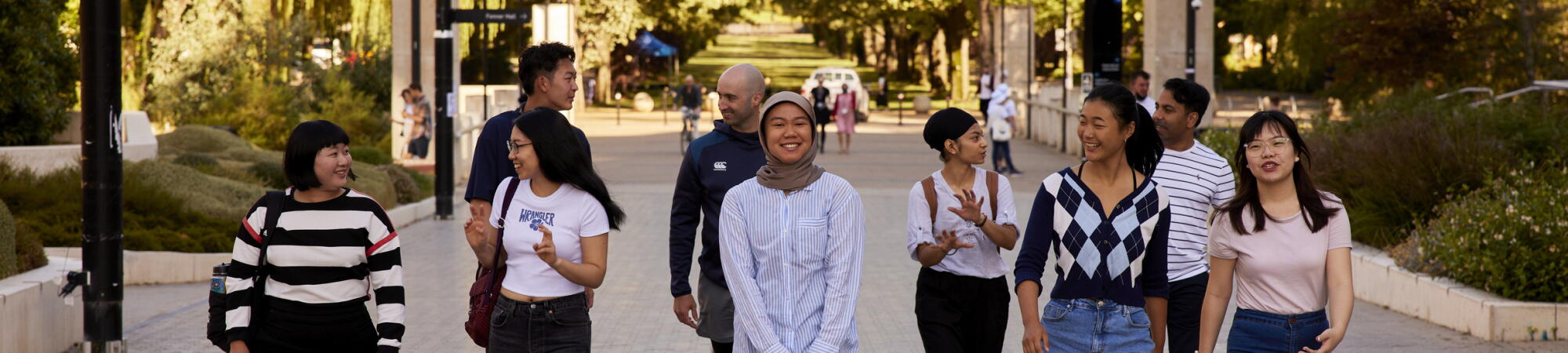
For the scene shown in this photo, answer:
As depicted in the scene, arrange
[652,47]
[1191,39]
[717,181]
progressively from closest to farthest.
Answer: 1. [717,181]
2. [1191,39]
3. [652,47]

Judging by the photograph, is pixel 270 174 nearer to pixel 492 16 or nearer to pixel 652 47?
pixel 492 16

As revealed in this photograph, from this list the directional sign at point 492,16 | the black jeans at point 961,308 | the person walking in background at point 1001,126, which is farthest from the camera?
the person walking in background at point 1001,126

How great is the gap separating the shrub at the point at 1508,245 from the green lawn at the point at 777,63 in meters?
35.2

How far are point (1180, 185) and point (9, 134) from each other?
11567mm

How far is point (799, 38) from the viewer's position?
194m

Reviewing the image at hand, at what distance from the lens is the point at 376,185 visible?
53.0 feet

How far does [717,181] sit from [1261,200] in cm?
186

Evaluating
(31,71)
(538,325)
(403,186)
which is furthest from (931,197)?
(403,186)

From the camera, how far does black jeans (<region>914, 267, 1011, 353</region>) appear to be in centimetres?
537

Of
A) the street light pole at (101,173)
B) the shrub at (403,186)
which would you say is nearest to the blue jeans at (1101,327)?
Result: the street light pole at (101,173)

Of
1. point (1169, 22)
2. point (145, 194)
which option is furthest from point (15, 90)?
point (1169, 22)

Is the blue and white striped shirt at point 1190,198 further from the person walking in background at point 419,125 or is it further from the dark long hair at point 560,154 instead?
the person walking in background at point 419,125

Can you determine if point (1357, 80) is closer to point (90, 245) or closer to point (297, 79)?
point (297, 79)

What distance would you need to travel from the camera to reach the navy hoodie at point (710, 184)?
18.6 ft
